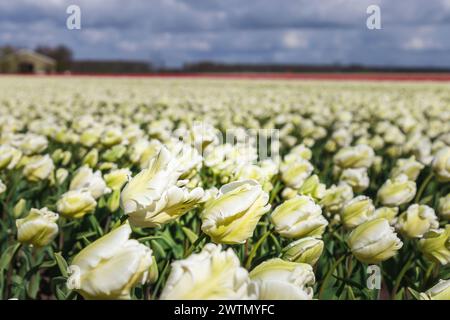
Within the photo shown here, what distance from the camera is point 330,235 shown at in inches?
91.5

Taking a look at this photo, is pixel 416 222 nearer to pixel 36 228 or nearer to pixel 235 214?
pixel 235 214

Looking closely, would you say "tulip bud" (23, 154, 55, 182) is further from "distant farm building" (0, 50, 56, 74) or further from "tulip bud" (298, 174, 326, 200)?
"distant farm building" (0, 50, 56, 74)

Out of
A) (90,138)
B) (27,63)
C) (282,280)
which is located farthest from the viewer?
(27,63)

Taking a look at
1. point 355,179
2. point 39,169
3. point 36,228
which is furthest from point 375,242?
point 39,169

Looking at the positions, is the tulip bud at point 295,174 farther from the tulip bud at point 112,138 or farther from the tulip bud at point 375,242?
the tulip bud at point 112,138

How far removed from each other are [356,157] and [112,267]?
213 centimetres

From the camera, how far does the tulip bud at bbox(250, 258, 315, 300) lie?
0.97m

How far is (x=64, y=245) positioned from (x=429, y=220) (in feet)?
5.06

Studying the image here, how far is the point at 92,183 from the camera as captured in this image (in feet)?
6.89

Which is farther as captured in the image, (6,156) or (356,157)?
(356,157)

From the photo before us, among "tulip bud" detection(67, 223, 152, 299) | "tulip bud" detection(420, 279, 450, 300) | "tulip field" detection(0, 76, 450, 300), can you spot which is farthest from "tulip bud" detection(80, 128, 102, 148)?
"tulip bud" detection(420, 279, 450, 300)

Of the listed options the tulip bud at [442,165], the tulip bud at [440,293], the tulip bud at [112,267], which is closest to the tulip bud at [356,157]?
the tulip bud at [442,165]

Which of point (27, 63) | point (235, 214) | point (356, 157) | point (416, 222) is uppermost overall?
point (27, 63)
